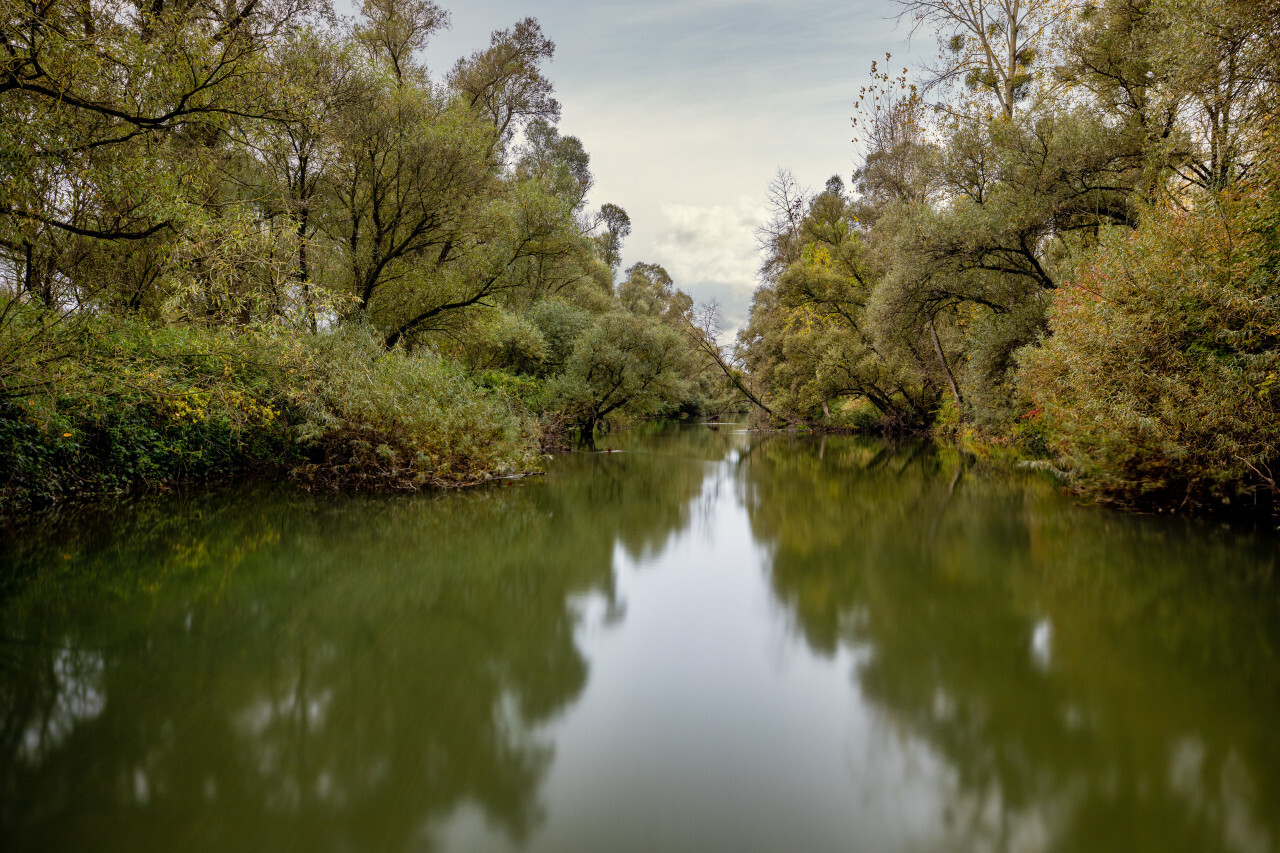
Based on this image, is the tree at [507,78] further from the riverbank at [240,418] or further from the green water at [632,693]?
the green water at [632,693]

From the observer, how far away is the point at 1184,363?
7934mm

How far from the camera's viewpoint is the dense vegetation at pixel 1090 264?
771 cm

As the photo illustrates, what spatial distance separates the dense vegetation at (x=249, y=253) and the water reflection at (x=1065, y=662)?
24.8 ft

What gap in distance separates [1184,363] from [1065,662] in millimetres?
6045

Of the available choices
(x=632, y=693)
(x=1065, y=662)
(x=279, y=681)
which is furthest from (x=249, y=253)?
(x=1065, y=662)

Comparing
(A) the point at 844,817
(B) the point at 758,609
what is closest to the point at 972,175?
(B) the point at 758,609

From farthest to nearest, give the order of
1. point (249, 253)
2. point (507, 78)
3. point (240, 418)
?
point (507, 78)
point (240, 418)
point (249, 253)

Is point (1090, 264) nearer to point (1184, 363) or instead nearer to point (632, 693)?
point (1184, 363)

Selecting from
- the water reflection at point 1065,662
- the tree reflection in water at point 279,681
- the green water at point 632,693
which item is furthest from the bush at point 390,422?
the water reflection at point 1065,662

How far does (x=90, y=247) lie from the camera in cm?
988

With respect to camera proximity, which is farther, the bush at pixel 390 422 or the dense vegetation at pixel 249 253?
the bush at pixel 390 422

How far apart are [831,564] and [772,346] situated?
27285mm

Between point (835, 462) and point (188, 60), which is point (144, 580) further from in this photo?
point (835, 462)

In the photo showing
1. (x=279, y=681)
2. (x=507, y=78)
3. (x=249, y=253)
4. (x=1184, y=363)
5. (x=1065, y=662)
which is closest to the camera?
(x=279, y=681)
